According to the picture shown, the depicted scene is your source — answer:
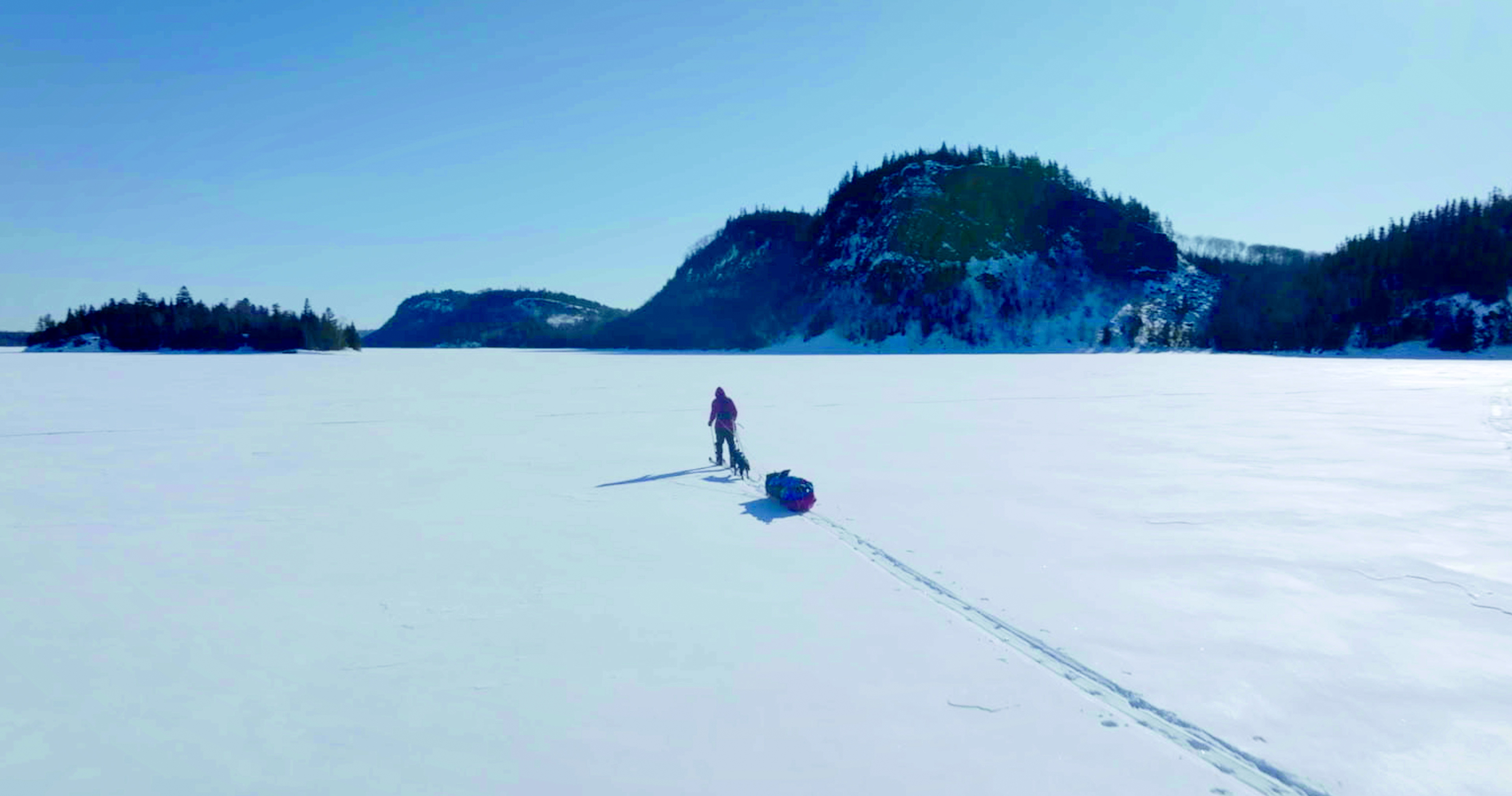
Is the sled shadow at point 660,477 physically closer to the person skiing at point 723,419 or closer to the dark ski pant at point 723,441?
the dark ski pant at point 723,441

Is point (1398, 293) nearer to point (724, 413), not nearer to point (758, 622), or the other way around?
point (724, 413)

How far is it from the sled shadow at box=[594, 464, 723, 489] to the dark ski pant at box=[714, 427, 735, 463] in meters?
0.29

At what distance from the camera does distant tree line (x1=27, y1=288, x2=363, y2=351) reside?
114 m

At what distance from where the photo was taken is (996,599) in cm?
810

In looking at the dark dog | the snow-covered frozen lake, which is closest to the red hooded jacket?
the dark dog

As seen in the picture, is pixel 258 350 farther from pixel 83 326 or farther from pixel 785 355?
pixel 785 355

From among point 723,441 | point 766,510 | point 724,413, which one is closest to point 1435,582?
point 766,510

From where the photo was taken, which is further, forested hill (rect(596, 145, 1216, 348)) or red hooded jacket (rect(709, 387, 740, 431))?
forested hill (rect(596, 145, 1216, 348))

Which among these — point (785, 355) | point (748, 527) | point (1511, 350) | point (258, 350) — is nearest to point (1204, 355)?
point (1511, 350)

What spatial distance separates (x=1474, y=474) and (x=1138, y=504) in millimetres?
8277

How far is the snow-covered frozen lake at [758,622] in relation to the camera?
5070mm

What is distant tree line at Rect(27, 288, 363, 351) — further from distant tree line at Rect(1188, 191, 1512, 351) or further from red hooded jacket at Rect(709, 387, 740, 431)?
distant tree line at Rect(1188, 191, 1512, 351)

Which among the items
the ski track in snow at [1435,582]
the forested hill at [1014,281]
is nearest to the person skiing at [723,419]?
the ski track in snow at [1435,582]

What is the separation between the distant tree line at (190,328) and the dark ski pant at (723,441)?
4839 inches
